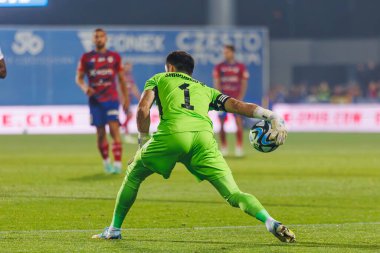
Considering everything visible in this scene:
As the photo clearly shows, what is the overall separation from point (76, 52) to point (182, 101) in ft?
83.7

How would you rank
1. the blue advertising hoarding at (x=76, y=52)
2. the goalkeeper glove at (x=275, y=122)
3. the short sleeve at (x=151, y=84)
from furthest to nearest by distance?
the blue advertising hoarding at (x=76, y=52), the short sleeve at (x=151, y=84), the goalkeeper glove at (x=275, y=122)

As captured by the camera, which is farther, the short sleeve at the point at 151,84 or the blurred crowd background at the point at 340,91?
the blurred crowd background at the point at 340,91

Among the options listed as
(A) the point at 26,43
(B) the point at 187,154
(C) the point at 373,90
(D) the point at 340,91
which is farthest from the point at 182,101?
(D) the point at 340,91

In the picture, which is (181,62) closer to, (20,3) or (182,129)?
(182,129)

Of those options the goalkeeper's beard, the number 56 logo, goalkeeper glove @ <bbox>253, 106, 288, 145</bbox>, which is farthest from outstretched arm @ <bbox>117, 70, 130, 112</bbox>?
the number 56 logo

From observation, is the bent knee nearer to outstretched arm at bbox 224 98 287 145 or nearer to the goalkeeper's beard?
outstretched arm at bbox 224 98 287 145

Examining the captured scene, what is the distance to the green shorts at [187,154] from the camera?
9844mm

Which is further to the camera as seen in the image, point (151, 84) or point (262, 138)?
point (151, 84)

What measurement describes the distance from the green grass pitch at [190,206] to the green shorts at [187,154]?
0.68 meters

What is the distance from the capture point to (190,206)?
45.4 feet

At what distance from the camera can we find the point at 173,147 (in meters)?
9.90

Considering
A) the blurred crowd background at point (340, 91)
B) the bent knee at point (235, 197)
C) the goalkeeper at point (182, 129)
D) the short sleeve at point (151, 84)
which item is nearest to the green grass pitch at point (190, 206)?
the bent knee at point (235, 197)

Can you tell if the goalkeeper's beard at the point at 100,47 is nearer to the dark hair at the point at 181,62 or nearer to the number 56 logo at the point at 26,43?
the dark hair at the point at 181,62

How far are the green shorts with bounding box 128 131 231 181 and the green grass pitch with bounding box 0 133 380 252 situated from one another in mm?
684
